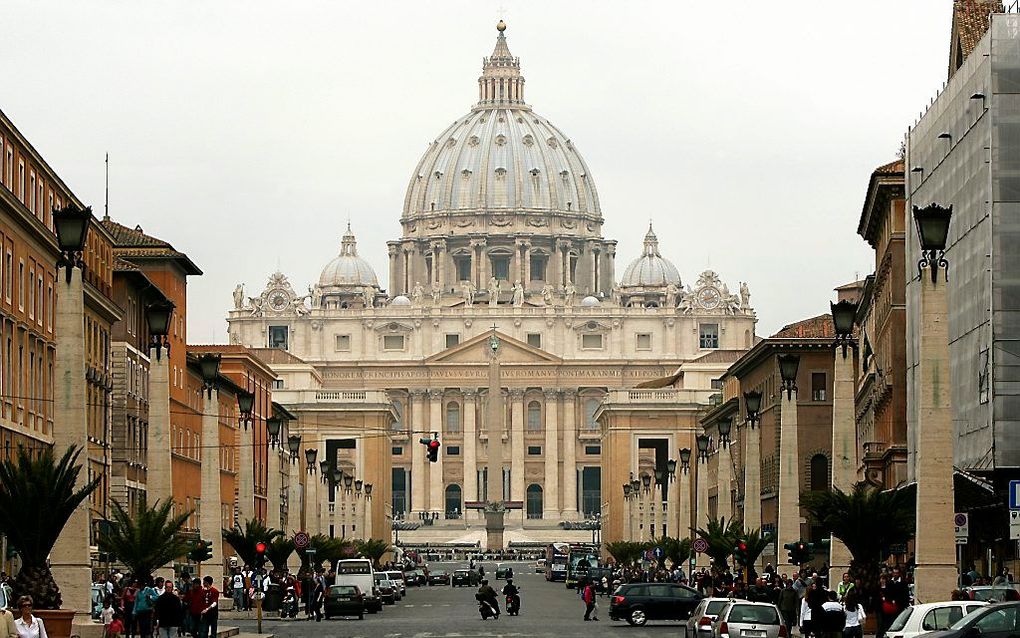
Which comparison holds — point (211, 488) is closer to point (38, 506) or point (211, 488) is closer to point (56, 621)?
point (38, 506)

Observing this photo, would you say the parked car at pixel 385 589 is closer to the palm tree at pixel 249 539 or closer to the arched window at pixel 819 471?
the palm tree at pixel 249 539

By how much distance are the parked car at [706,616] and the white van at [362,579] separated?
2589 centimetres

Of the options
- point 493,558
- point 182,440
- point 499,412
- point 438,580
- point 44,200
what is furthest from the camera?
point 499,412

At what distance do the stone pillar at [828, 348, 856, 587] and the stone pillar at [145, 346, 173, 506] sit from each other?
39.3 ft

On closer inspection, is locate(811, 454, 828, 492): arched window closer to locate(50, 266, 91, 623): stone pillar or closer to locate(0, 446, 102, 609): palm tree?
locate(50, 266, 91, 623): stone pillar

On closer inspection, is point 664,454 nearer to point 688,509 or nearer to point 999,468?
point 688,509

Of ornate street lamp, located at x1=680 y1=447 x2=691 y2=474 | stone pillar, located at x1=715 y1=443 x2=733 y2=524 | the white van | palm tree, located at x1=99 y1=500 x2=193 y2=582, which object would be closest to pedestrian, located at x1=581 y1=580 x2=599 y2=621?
the white van

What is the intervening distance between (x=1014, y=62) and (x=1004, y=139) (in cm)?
172

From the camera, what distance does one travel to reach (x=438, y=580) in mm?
113375

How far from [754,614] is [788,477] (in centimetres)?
1303

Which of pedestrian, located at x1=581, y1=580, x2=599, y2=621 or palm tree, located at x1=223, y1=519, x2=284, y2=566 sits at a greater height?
palm tree, located at x1=223, y1=519, x2=284, y2=566

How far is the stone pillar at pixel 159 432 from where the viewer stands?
44.2 metres

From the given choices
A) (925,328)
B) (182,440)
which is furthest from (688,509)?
(925,328)

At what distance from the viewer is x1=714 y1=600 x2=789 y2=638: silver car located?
38.5 m
